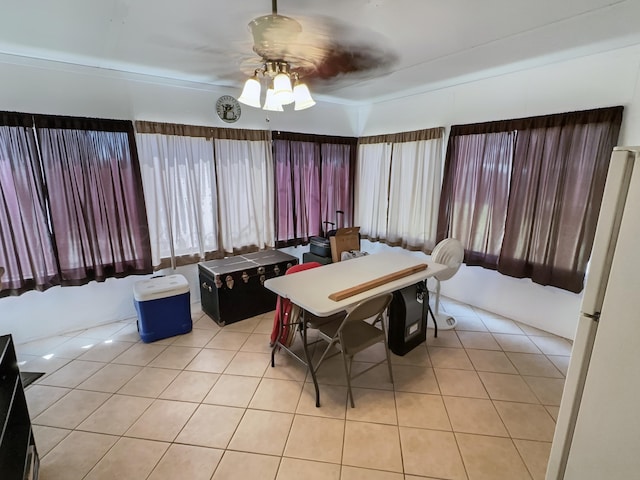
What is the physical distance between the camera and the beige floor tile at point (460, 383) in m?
2.24

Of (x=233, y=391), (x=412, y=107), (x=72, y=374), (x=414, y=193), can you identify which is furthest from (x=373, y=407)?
(x=412, y=107)

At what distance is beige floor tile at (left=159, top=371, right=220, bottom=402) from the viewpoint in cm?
220

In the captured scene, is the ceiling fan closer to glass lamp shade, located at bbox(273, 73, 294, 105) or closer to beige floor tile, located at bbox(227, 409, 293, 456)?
glass lamp shade, located at bbox(273, 73, 294, 105)

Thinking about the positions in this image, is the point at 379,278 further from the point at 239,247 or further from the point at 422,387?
the point at 239,247

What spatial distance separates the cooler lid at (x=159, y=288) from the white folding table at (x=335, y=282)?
1175 mm

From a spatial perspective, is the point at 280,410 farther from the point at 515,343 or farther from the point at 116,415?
the point at 515,343

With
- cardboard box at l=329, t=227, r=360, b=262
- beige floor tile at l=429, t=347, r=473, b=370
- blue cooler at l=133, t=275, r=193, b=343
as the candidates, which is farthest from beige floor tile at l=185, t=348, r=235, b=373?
beige floor tile at l=429, t=347, r=473, b=370

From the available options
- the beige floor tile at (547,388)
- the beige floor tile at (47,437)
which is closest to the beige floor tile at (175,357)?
the beige floor tile at (47,437)

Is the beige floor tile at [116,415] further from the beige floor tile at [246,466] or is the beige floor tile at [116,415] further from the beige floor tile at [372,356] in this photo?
the beige floor tile at [372,356]

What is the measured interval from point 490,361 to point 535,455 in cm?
93

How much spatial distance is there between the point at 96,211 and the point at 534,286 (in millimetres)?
4448

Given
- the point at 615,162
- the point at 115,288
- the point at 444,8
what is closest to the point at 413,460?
the point at 615,162

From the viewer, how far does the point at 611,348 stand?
927 millimetres

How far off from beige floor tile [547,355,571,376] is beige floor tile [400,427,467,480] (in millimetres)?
1372
